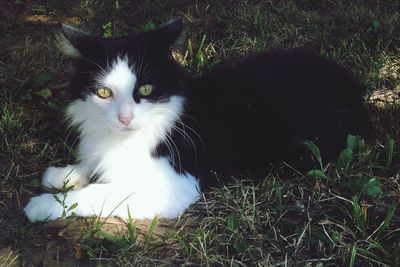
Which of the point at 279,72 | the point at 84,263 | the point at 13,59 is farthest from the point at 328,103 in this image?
the point at 13,59

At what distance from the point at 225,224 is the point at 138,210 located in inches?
18.6

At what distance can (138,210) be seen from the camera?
2.80 m

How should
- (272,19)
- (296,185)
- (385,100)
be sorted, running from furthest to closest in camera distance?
(272,19), (385,100), (296,185)

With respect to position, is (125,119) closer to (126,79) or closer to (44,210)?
(126,79)

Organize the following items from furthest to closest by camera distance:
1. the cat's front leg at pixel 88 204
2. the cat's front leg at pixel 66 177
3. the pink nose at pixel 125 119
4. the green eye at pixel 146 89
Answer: the cat's front leg at pixel 66 177 < the cat's front leg at pixel 88 204 < the green eye at pixel 146 89 < the pink nose at pixel 125 119

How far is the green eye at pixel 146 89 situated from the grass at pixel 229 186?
2.23 ft

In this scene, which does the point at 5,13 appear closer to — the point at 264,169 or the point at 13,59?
the point at 13,59

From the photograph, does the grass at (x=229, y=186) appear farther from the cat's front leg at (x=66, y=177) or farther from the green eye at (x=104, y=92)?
the green eye at (x=104, y=92)

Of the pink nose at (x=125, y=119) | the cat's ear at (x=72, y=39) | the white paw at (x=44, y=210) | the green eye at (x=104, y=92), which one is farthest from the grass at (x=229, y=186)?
the cat's ear at (x=72, y=39)

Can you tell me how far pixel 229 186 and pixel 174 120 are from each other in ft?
1.70

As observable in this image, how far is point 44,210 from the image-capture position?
286 cm

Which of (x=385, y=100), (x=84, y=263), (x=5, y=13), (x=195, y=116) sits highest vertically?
(x=5, y=13)

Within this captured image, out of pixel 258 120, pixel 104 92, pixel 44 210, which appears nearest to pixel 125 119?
pixel 104 92

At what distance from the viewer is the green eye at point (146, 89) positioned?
267 centimetres
